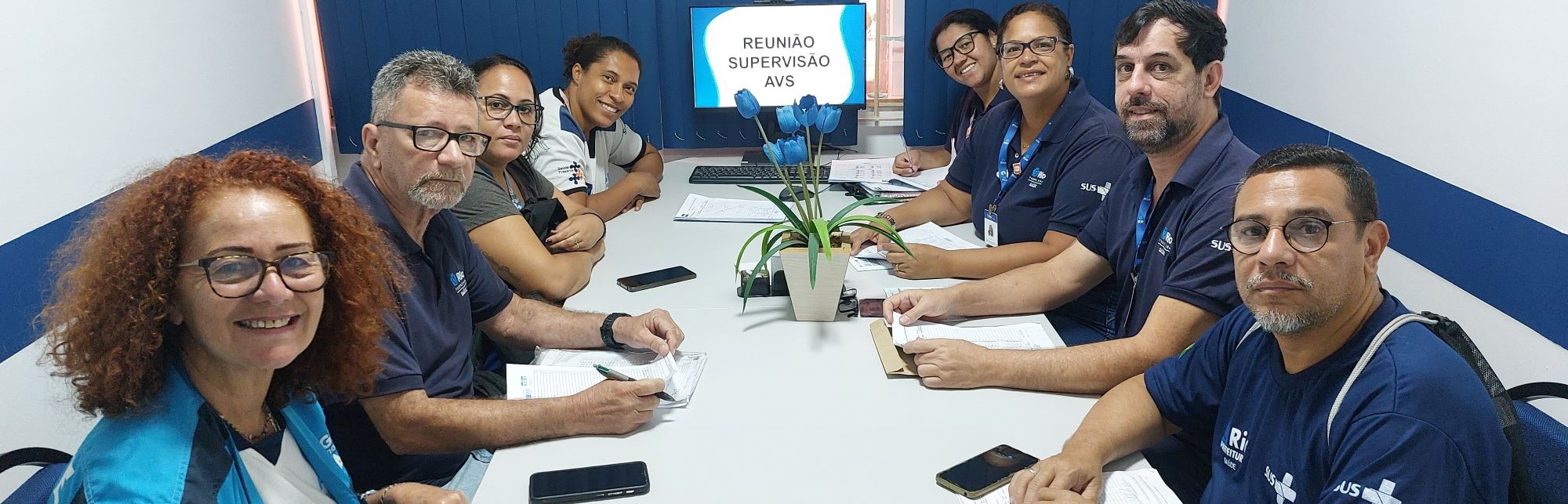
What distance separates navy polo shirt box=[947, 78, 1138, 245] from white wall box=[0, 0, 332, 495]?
2056 mm

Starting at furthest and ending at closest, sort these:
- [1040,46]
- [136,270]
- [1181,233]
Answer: [1040,46] → [1181,233] → [136,270]

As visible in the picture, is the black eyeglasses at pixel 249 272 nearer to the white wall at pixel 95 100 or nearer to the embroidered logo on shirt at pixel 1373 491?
the white wall at pixel 95 100

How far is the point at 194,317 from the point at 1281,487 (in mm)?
1389

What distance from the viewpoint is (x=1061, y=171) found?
262 cm

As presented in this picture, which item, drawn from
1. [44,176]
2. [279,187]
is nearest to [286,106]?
[44,176]

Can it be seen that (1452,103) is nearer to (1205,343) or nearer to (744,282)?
(1205,343)

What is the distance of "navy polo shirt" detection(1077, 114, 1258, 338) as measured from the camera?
5.90 feet

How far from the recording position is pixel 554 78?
3.97 meters

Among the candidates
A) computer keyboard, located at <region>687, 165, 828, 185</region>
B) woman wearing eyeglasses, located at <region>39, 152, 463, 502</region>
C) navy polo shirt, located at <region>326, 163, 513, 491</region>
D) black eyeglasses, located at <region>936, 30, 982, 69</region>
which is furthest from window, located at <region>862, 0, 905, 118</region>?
woman wearing eyeglasses, located at <region>39, 152, 463, 502</region>

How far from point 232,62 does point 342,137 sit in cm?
64

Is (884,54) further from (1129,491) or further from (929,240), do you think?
(1129,491)

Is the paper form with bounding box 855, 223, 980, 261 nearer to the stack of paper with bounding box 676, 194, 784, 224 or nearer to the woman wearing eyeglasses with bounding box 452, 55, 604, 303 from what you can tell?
the stack of paper with bounding box 676, 194, 784, 224

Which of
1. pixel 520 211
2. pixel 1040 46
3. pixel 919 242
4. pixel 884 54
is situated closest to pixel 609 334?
pixel 520 211

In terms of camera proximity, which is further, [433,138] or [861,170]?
[861,170]
